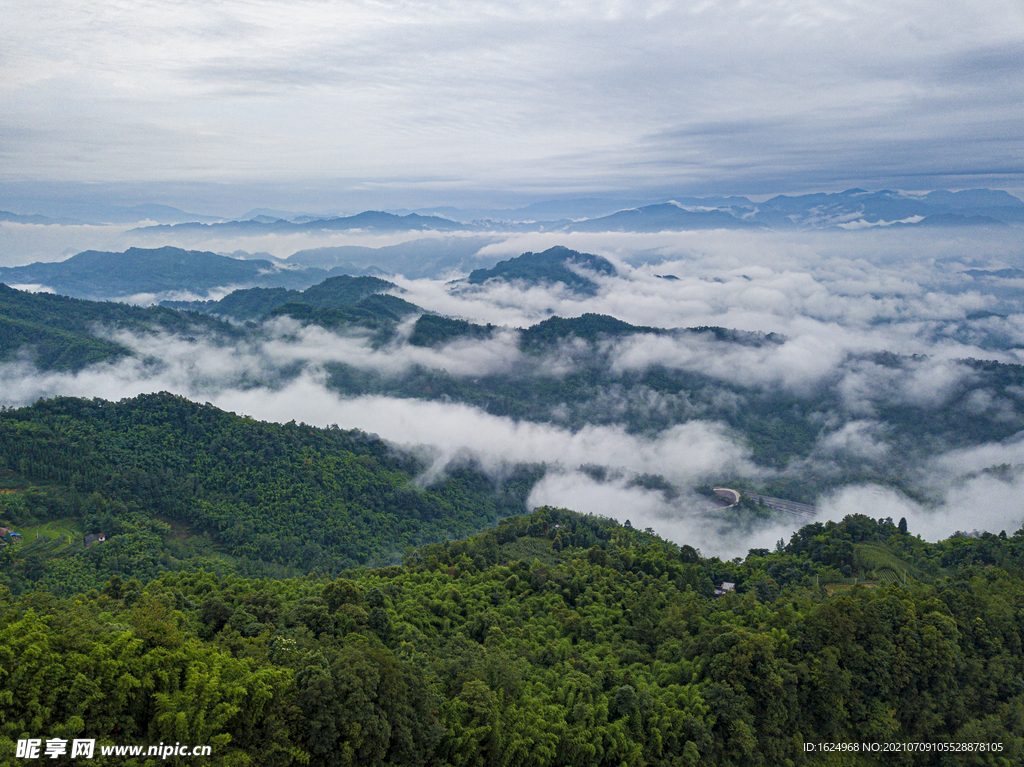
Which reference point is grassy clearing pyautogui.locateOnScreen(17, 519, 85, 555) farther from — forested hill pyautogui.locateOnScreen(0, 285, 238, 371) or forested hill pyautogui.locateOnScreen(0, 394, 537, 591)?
forested hill pyautogui.locateOnScreen(0, 285, 238, 371)

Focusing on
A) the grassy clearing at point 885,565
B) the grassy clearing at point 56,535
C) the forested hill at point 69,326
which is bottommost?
the grassy clearing at point 885,565

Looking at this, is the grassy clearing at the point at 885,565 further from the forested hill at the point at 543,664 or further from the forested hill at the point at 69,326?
the forested hill at the point at 69,326

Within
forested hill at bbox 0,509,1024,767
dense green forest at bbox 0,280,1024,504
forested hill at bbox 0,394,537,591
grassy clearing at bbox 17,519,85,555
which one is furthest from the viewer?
dense green forest at bbox 0,280,1024,504

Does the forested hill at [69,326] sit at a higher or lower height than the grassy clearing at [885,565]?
higher

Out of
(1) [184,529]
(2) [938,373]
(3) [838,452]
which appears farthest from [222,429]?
(2) [938,373]

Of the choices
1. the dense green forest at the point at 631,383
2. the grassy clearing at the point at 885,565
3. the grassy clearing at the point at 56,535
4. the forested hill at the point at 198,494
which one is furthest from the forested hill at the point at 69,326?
the grassy clearing at the point at 885,565

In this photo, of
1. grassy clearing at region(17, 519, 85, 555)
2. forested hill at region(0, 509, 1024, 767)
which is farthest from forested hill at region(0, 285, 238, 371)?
forested hill at region(0, 509, 1024, 767)

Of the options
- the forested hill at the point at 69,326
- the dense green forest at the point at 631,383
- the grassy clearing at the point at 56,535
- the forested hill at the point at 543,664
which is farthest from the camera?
the dense green forest at the point at 631,383
